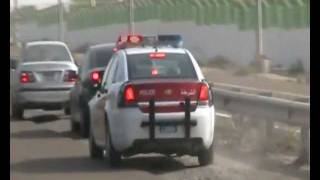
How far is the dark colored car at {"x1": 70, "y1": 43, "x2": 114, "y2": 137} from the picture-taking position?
61.7 ft

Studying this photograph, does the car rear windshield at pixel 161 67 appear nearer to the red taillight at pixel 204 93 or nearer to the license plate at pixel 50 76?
the red taillight at pixel 204 93

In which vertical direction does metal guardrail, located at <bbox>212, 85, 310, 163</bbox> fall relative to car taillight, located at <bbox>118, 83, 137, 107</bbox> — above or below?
below

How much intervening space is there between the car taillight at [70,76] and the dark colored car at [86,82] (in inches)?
92.7

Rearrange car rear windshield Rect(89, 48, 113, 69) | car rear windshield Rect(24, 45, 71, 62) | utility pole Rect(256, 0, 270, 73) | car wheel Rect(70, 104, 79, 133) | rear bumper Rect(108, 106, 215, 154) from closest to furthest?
rear bumper Rect(108, 106, 215, 154) → car rear windshield Rect(89, 48, 113, 69) → car wheel Rect(70, 104, 79, 133) → car rear windshield Rect(24, 45, 71, 62) → utility pole Rect(256, 0, 270, 73)

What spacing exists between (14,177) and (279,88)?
18.8 metres

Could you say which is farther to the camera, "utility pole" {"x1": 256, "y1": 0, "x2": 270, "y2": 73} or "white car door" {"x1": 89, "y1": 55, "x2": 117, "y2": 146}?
"utility pole" {"x1": 256, "y1": 0, "x2": 270, "y2": 73}

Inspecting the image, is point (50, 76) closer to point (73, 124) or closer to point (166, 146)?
point (73, 124)

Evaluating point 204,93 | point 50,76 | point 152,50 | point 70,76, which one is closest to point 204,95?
point 204,93

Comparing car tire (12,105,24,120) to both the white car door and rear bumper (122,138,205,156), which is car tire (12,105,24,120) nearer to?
the white car door

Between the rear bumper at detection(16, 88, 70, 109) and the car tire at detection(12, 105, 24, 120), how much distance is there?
0.35 m

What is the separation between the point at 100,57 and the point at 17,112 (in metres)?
4.51

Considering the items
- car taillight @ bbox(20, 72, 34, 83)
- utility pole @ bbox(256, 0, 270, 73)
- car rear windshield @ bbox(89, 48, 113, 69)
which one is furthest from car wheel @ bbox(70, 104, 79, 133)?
utility pole @ bbox(256, 0, 270, 73)

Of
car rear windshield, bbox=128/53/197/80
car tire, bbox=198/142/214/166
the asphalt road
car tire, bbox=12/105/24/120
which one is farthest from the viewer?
car tire, bbox=12/105/24/120
